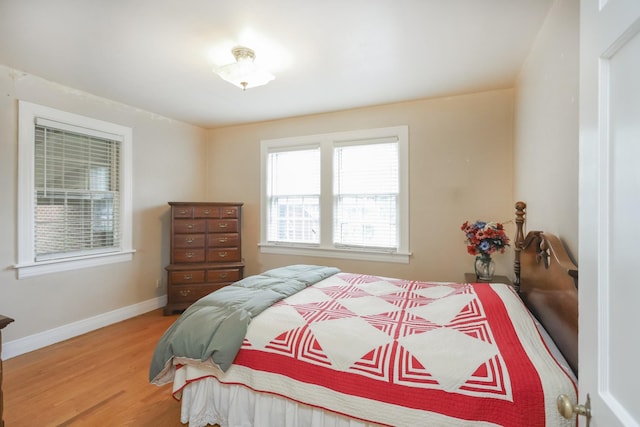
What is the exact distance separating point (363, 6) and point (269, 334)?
77.8 inches

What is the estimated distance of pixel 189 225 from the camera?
375 centimetres

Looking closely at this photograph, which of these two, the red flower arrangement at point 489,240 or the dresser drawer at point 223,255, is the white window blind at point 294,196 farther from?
the red flower arrangement at point 489,240

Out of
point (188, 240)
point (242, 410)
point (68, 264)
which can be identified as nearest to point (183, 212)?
point (188, 240)

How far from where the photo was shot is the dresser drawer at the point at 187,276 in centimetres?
364

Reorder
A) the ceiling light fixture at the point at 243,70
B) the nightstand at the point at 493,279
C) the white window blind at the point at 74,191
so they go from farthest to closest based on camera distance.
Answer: the white window blind at the point at 74,191, the nightstand at the point at 493,279, the ceiling light fixture at the point at 243,70

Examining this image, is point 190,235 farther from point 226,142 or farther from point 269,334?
point 269,334

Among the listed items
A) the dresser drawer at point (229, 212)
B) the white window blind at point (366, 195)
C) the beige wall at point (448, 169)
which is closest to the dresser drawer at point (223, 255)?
the dresser drawer at point (229, 212)

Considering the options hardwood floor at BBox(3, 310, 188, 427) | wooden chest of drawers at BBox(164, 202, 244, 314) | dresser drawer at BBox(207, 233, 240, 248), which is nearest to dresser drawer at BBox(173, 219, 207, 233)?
wooden chest of drawers at BBox(164, 202, 244, 314)

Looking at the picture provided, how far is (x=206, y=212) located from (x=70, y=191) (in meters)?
1.36

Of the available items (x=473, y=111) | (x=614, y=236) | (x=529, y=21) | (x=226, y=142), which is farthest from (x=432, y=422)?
(x=226, y=142)

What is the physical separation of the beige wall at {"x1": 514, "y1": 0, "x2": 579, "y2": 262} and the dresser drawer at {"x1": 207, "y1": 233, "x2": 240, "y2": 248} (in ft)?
10.4

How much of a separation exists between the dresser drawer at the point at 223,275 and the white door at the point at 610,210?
354 centimetres

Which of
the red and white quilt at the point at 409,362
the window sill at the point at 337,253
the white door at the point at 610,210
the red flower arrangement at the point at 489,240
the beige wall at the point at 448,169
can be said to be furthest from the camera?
the window sill at the point at 337,253

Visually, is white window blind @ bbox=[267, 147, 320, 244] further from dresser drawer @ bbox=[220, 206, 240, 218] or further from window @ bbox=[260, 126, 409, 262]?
dresser drawer @ bbox=[220, 206, 240, 218]
